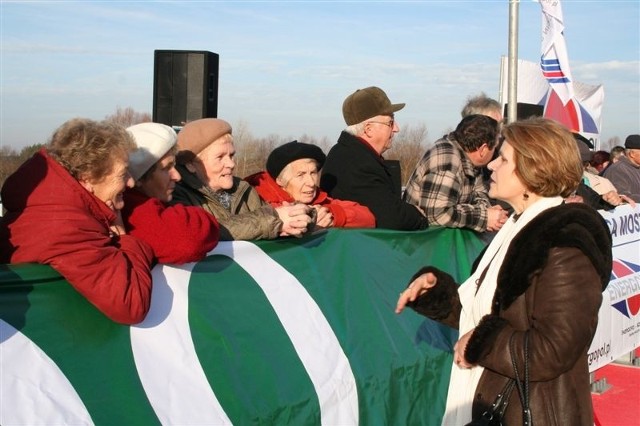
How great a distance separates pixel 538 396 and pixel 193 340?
4.28ft

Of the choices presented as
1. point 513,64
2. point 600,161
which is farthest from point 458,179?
point 600,161

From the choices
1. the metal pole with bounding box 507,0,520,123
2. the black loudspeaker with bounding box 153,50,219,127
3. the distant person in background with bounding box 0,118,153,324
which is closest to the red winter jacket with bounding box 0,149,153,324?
the distant person in background with bounding box 0,118,153,324

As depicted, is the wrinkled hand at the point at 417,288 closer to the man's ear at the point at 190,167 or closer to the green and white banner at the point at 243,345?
the green and white banner at the point at 243,345

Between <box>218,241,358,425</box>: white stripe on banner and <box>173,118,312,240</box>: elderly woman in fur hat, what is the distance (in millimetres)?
123

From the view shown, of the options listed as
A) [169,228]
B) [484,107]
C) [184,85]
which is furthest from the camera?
[184,85]

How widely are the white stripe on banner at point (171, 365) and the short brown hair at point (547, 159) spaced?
1.41 metres

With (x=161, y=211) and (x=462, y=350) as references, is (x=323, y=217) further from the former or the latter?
(x=462, y=350)

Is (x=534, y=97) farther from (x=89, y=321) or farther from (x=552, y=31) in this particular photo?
(x=89, y=321)

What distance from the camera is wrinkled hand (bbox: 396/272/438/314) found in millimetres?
3512

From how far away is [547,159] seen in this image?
3217 mm

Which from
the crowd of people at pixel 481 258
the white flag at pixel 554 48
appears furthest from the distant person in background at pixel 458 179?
the white flag at pixel 554 48

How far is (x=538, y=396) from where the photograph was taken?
3.12 metres

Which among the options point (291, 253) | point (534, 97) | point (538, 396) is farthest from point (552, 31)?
point (538, 396)

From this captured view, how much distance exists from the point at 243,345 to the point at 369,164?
2.56 m
